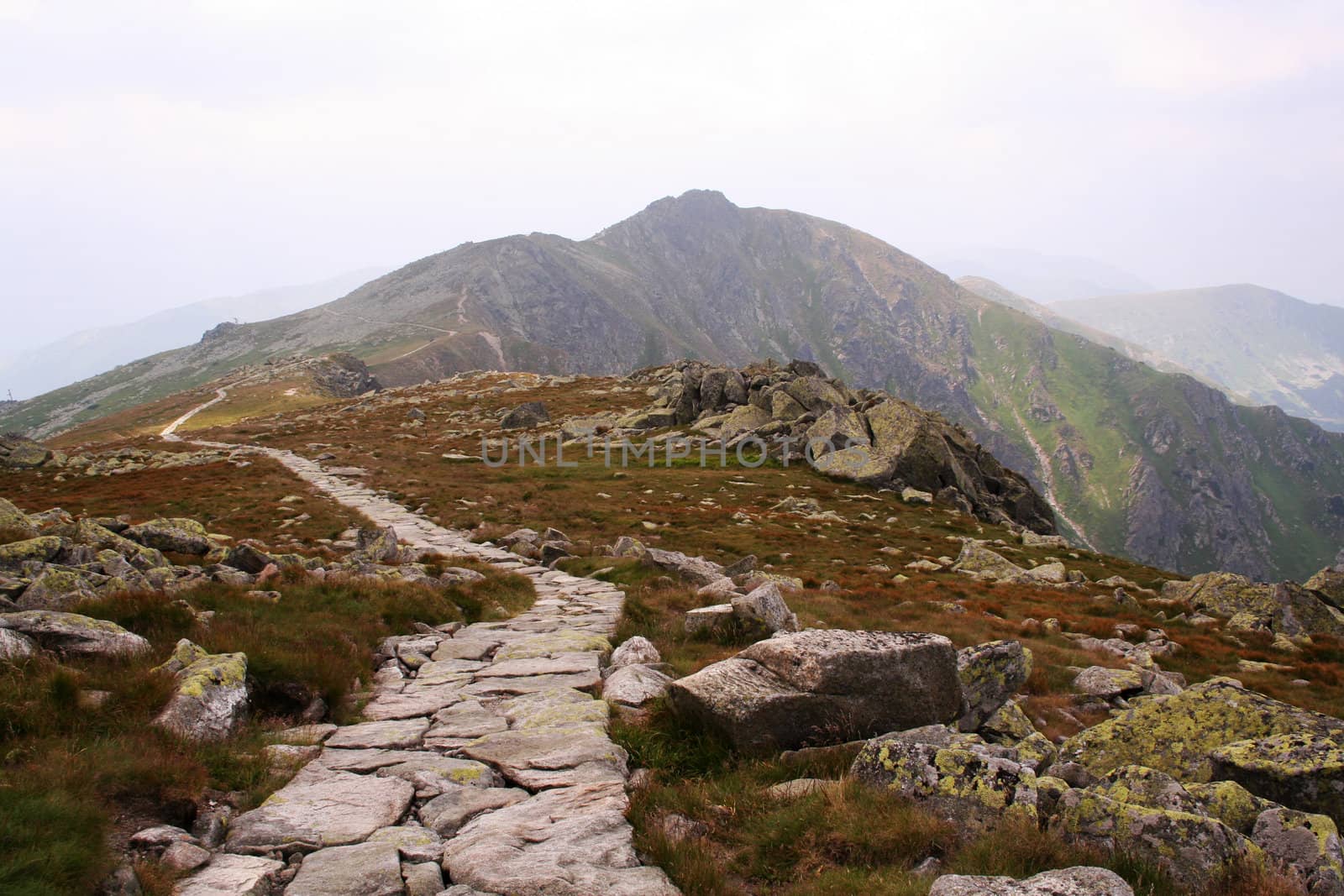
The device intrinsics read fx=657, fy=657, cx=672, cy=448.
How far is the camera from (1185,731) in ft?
29.2

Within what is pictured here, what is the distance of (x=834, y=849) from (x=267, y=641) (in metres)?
9.40

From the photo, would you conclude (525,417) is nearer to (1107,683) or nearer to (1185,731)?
(1107,683)

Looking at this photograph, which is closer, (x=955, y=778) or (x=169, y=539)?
(x=955, y=778)

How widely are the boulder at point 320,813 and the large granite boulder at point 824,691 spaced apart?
373 centimetres

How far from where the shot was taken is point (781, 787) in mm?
7211

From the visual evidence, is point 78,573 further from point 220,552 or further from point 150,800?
point 150,800

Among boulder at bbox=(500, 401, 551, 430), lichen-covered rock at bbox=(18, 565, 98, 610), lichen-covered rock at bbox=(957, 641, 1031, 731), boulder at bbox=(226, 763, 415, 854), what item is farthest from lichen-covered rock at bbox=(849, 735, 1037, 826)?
boulder at bbox=(500, 401, 551, 430)

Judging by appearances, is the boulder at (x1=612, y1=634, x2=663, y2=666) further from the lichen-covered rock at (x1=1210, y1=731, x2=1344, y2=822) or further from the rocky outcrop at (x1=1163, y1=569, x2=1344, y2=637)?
the rocky outcrop at (x1=1163, y1=569, x2=1344, y2=637)

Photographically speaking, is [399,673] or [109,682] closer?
[109,682]

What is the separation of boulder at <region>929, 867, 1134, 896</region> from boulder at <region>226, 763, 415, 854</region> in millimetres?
5575

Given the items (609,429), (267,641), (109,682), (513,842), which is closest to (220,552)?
(267,641)

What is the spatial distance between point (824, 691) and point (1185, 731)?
5.02m

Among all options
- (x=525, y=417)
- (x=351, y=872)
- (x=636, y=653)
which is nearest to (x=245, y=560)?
(x=636, y=653)

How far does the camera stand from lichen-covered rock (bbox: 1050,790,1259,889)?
553 centimetres
